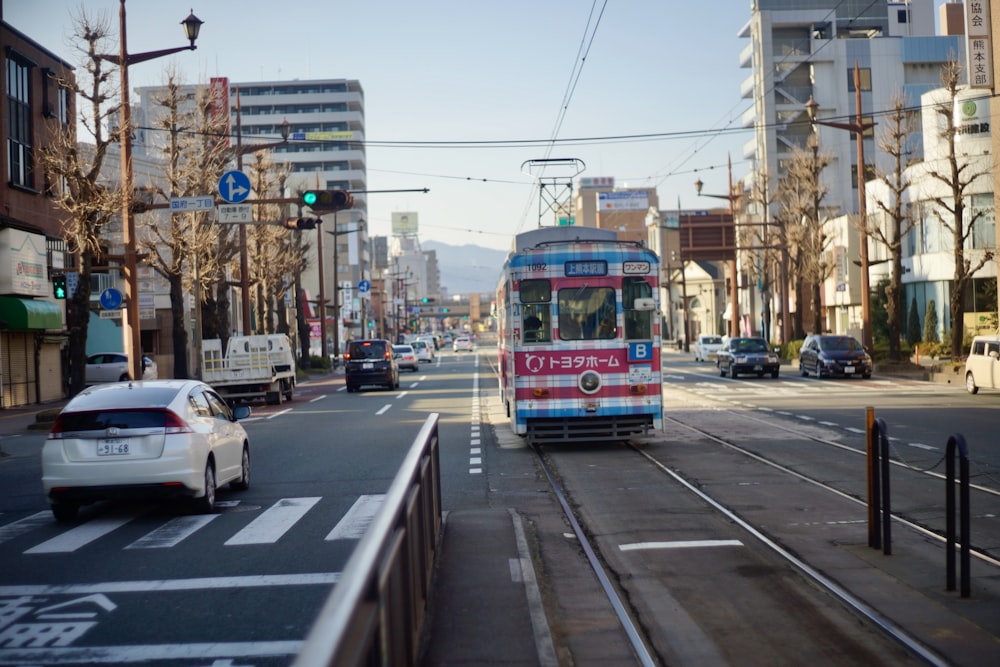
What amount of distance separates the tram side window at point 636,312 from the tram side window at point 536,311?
4.23 feet

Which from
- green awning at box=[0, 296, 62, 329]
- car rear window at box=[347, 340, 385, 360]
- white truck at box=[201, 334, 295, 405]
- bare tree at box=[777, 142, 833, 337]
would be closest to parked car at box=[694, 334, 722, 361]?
bare tree at box=[777, 142, 833, 337]

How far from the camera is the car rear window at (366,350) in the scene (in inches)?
1634

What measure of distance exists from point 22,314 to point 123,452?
95.5 feet

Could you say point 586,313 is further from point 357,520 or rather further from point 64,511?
point 64,511

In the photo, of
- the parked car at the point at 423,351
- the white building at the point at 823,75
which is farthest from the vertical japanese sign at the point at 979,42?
the parked car at the point at 423,351

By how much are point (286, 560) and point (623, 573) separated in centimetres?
300

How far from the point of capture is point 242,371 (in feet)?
110

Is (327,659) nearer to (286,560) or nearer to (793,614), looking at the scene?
(793,614)

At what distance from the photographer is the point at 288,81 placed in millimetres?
138000

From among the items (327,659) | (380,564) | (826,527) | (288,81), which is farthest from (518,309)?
(288,81)

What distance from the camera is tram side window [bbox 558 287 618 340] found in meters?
18.0

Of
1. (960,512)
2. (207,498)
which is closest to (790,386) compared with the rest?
(207,498)

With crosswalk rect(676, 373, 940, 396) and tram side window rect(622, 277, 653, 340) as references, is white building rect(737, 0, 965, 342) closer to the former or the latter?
crosswalk rect(676, 373, 940, 396)

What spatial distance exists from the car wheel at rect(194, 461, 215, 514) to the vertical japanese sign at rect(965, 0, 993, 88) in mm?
32862
